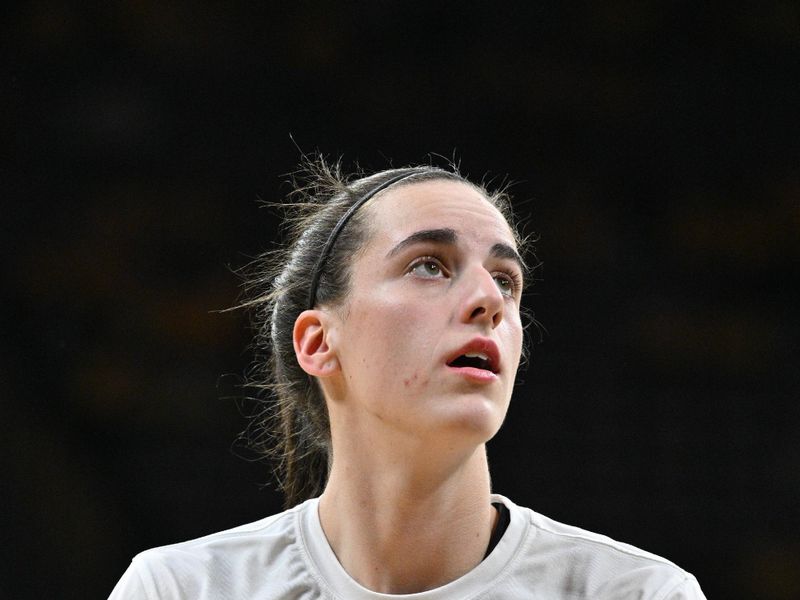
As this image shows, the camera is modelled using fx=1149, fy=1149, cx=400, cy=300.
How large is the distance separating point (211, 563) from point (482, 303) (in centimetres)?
62

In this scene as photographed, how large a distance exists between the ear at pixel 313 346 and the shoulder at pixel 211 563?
0.27 m

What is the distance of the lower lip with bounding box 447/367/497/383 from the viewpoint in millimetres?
1689

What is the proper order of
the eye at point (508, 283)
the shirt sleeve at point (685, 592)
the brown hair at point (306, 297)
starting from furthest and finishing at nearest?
1. the brown hair at point (306, 297)
2. the eye at point (508, 283)
3. the shirt sleeve at point (685, 592)

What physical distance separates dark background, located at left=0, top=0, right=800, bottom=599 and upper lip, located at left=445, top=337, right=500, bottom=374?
154 centimetres

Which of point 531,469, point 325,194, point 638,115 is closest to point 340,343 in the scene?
point 325,194

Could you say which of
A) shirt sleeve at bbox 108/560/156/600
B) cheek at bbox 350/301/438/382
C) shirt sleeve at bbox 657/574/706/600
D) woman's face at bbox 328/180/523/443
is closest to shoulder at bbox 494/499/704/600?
shirt sleeve at bbox 657/574/706/600

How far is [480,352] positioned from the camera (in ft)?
5.64

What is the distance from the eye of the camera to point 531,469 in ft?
10.6

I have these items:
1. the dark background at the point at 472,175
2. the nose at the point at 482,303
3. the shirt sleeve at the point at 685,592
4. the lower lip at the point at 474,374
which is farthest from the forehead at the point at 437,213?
the dark background at the point at 472,175

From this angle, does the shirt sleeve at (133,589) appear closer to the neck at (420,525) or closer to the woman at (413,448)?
the woman at (413,448)

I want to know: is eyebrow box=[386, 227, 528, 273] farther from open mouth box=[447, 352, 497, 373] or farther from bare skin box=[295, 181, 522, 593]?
open mouth box=[447, 352, 497, 373]

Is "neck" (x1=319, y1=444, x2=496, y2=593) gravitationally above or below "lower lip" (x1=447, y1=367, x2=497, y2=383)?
below

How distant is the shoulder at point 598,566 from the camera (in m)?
1.69

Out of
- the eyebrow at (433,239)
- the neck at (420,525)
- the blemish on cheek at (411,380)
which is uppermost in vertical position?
the eyebrow at (433,239)
